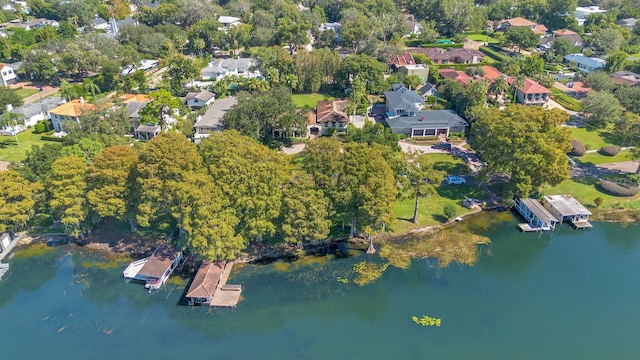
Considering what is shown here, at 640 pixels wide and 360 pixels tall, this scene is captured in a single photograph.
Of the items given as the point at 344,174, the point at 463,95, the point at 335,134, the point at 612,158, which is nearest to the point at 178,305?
the point at 344,174

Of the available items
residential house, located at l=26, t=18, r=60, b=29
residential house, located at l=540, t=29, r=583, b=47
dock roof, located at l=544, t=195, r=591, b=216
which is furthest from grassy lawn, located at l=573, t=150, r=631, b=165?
residential house, located at l=26, t=18, r=60, b=29

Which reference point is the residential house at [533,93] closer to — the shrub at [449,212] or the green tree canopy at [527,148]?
the green tree canopy at [527,148]

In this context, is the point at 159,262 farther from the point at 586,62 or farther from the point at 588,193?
the point at 586,62

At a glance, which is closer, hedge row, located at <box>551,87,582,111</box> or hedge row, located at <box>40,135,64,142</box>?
hedge row, located at <box>40,135,64,142</box>

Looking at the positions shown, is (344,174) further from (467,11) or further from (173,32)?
(467,11)

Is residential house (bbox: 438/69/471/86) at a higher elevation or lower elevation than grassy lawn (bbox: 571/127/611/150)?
higher

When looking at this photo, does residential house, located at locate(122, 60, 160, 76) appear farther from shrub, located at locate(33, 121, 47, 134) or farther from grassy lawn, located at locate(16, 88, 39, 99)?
shrub, located at locate(33, 121, 47, 134)

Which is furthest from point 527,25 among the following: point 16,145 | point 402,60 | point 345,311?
point 16,145
